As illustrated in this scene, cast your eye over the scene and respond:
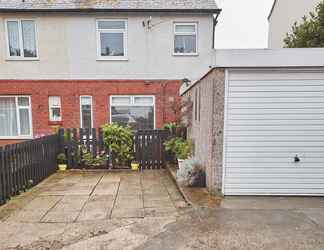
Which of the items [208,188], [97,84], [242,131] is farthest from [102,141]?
[242,131]

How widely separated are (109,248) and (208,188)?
2607mm

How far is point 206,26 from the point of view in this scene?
10242 millimetres

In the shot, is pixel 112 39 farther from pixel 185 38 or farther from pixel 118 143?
pixel 118 143

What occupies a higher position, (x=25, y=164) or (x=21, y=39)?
(x=21, y=39)

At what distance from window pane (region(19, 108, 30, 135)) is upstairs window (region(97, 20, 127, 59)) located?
4.23 meters

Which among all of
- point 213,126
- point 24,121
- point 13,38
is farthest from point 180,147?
point 13,38

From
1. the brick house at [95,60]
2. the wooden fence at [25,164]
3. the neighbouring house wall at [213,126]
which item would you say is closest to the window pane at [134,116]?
the brick house at [95,60]

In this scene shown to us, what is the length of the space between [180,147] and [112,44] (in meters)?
6.15

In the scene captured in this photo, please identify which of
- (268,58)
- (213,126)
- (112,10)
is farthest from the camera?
(112,10)

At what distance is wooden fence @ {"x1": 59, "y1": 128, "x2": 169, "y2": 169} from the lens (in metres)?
7.79

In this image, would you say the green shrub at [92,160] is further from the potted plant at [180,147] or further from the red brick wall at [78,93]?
the red brick wall at [78,93]

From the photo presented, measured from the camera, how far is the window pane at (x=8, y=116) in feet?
34.6

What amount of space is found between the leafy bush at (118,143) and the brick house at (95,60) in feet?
9.19

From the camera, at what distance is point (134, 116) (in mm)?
10617
